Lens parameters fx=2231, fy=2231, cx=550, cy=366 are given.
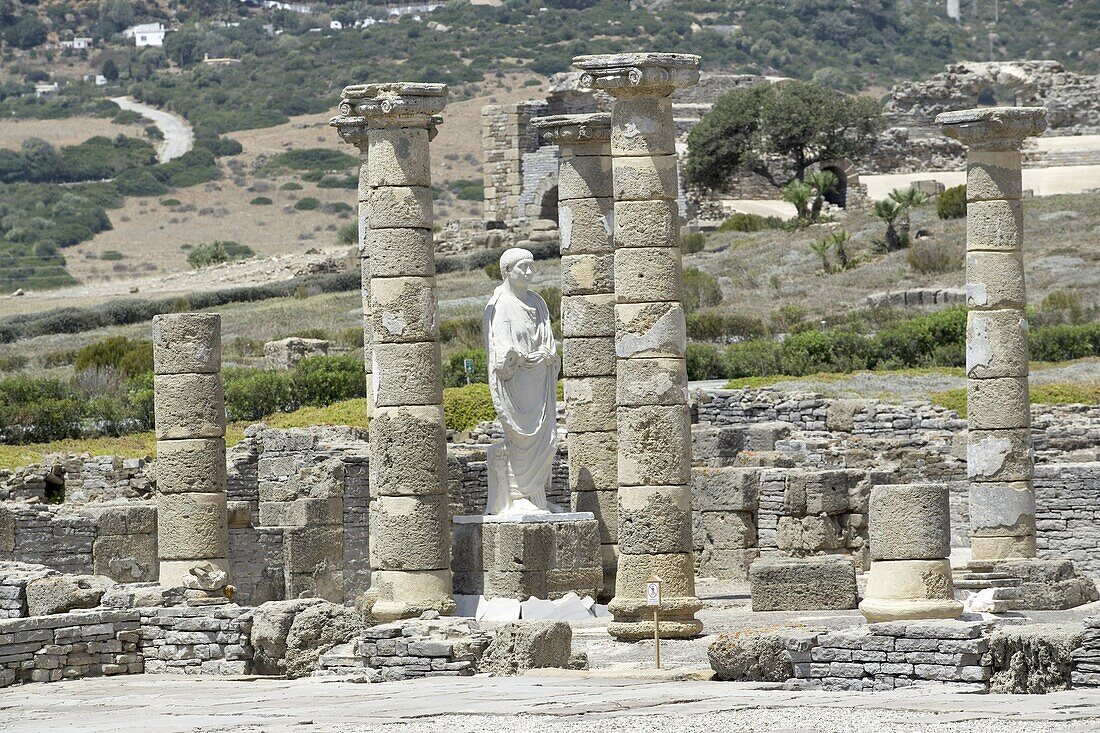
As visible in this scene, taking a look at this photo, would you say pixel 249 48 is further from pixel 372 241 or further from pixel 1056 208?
pixel 372 241

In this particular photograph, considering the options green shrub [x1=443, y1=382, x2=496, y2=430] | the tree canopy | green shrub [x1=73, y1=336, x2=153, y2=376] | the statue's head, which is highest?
the tree canopy

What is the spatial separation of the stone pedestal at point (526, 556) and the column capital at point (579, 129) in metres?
3.76

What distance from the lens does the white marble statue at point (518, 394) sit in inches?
819

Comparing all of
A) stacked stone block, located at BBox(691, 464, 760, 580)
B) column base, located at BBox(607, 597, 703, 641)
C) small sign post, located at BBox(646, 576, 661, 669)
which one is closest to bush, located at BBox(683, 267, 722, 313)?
stacked stone block, located at BBox(691, 464, 760, 580)

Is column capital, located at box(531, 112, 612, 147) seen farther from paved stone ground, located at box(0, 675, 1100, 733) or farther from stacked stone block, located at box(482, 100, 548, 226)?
stacked stone block, located at box(482, 100, 548, 226)

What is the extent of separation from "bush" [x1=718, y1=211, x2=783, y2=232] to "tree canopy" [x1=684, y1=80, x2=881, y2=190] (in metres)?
4.36

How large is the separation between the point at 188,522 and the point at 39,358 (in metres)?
24.3

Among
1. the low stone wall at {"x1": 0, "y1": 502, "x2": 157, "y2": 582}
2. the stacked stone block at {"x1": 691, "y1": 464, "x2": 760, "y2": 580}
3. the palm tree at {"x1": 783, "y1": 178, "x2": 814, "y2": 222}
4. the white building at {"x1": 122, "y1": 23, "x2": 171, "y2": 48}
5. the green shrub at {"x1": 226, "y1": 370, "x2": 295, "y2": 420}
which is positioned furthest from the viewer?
the white building at {"x1": 122, "y1": 23, "x2": 171, "y2": 48}

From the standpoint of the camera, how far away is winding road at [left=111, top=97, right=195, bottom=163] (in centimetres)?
10350

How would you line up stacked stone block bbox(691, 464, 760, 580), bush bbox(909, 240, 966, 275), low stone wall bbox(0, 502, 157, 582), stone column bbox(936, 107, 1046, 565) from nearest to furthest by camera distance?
stone column bbox(936, 107, 1046, 565), low stone wall bbox(0, 502, 157, 582), stacked stone block bbox(691, 464, 760, 580), bush bbox(909, 240, 966, 275)

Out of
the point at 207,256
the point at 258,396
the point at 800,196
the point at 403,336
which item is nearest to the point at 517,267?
the point at 403,336

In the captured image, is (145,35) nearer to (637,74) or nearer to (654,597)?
(637,74)

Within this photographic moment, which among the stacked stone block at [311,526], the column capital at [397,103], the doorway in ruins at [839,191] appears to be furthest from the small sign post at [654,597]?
the doorway in ruins at [839,191]

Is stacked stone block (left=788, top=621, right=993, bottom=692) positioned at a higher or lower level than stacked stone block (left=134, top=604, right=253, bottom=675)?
higher
